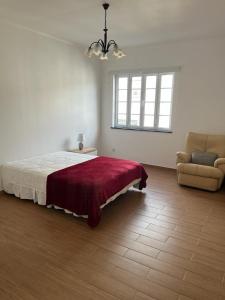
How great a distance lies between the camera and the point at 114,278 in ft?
6.29

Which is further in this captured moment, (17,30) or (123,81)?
(123,81)

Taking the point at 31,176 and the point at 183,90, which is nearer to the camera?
the point at 31,176

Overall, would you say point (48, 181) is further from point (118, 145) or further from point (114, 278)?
point (118, 145)

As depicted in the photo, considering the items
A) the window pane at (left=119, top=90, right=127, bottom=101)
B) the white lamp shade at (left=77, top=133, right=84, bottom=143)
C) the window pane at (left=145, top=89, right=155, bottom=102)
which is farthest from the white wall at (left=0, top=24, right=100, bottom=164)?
the window pane at (left=145, top=89, right=155, bottom=102)

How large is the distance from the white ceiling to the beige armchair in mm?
2011

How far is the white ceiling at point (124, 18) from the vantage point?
285 centimetres

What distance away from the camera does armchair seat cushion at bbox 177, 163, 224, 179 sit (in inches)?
149

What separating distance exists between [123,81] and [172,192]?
3.12 m

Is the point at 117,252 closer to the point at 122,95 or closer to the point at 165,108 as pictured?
the point at 165,108

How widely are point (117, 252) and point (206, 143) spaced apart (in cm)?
309

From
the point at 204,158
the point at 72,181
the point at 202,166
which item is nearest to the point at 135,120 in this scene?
the point at 204,158

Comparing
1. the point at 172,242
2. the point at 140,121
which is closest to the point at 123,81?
the point at 140,121

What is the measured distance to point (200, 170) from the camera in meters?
3.89

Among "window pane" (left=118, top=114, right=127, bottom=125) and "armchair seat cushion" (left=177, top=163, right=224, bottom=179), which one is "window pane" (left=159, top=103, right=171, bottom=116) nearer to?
"window pane" (left=118, top=114, right=127, bottom=125)
